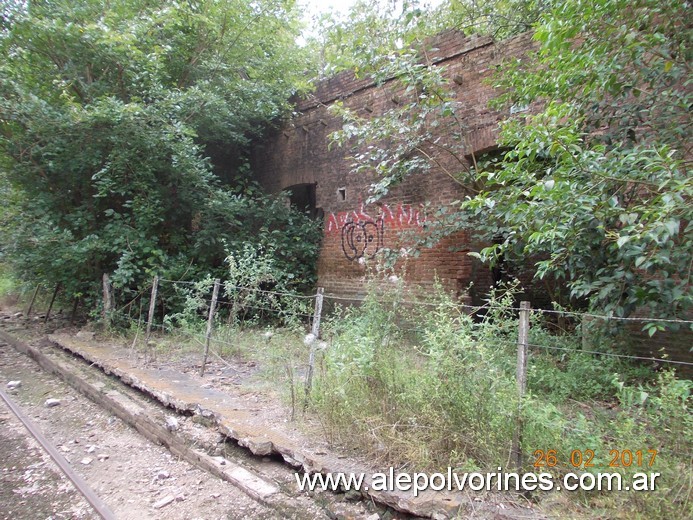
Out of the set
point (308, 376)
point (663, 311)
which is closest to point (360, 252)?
point (308, 376)

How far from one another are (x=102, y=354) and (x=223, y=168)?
5.08 meters

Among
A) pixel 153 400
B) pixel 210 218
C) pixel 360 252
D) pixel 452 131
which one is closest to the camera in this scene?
pixel 153 400

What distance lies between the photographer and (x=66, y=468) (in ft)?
11.3

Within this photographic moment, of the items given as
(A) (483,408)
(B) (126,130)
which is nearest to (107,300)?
(B) (126,130)

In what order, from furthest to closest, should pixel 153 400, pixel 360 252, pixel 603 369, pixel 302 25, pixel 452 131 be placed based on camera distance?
pixel 302 25 → pixel 360 252 → pixel 452 131 → pixel 153 400 → pixel 603 369

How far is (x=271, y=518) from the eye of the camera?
8.82ft

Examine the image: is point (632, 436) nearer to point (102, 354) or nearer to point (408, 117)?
point (408, 117)

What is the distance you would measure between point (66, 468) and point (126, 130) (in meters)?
5.20

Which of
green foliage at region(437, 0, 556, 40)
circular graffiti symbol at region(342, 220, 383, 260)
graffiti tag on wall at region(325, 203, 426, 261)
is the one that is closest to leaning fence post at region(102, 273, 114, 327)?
graffiti tag on wall at region(325, 203, 426, 261)

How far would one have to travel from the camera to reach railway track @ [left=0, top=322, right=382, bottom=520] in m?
2.84

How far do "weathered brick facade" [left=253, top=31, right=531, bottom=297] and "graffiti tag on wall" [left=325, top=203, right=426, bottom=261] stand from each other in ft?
0.05

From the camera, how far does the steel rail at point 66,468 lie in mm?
2895

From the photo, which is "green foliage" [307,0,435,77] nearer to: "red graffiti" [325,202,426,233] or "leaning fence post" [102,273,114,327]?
"red graffiti" [325,202,426,233]
